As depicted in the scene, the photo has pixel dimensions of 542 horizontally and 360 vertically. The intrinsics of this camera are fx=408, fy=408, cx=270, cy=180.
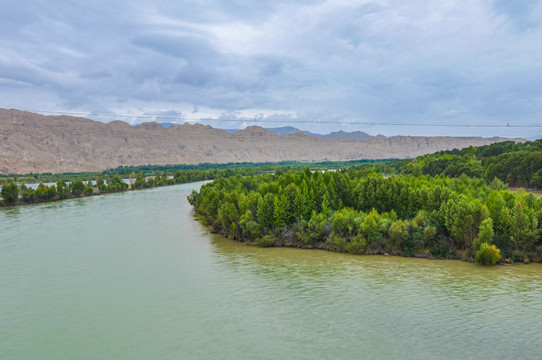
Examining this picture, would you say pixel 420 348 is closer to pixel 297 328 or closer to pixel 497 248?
pixel 297 328

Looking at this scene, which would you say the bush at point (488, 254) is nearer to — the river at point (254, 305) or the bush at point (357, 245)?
the river at point (254, 305)

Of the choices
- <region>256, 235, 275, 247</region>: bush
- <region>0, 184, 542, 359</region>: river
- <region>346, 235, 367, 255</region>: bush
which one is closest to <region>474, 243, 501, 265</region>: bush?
<region>0, 184, 542, 359</region>: river

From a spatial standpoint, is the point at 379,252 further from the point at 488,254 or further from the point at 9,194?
the point at 9,194

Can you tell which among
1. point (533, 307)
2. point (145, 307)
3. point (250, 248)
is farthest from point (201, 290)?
point (533, 307)

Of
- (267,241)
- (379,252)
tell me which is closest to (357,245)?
(379,252)

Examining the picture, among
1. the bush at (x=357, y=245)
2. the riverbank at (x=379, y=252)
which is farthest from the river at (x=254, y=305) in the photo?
the bush at (x=357, y=245)
